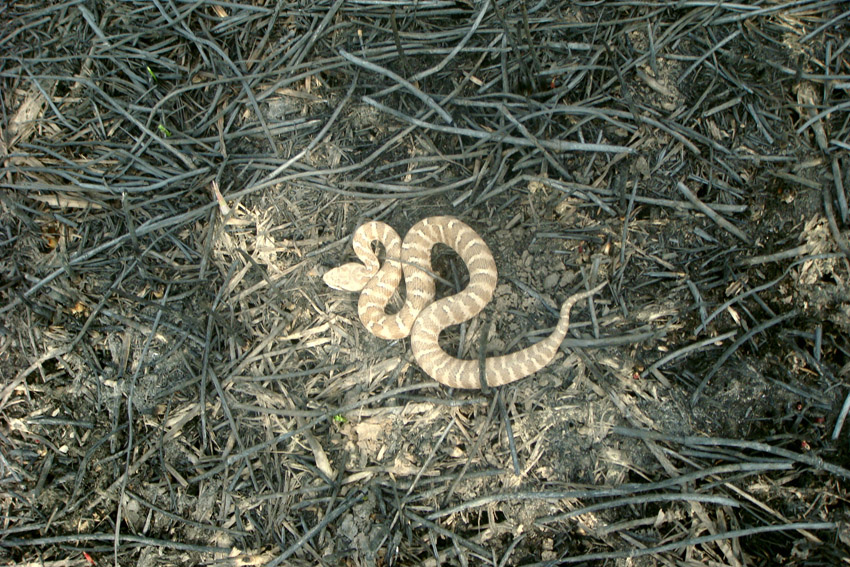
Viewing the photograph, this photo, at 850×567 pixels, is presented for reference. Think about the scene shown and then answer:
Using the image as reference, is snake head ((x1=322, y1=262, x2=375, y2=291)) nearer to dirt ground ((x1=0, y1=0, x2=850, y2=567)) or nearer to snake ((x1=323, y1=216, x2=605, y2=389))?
snake ((x1=323, y1=216, x2=605, y2=389))

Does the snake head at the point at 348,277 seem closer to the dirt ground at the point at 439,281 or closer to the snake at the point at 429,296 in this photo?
the snake at the point at 429,296

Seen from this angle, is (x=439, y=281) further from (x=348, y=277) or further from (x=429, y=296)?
(x=348, y=277)

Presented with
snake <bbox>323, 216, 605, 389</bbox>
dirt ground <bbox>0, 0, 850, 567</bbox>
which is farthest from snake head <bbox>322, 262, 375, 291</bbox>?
dirt ground <bbox>0, 0, 850, 567</bbox>

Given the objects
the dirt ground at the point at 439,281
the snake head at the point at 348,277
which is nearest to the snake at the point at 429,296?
the snake head at the point at 348,277

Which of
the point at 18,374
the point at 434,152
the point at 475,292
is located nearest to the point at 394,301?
the point at 475,292

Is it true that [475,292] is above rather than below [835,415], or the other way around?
above

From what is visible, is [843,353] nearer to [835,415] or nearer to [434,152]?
[835,415]
